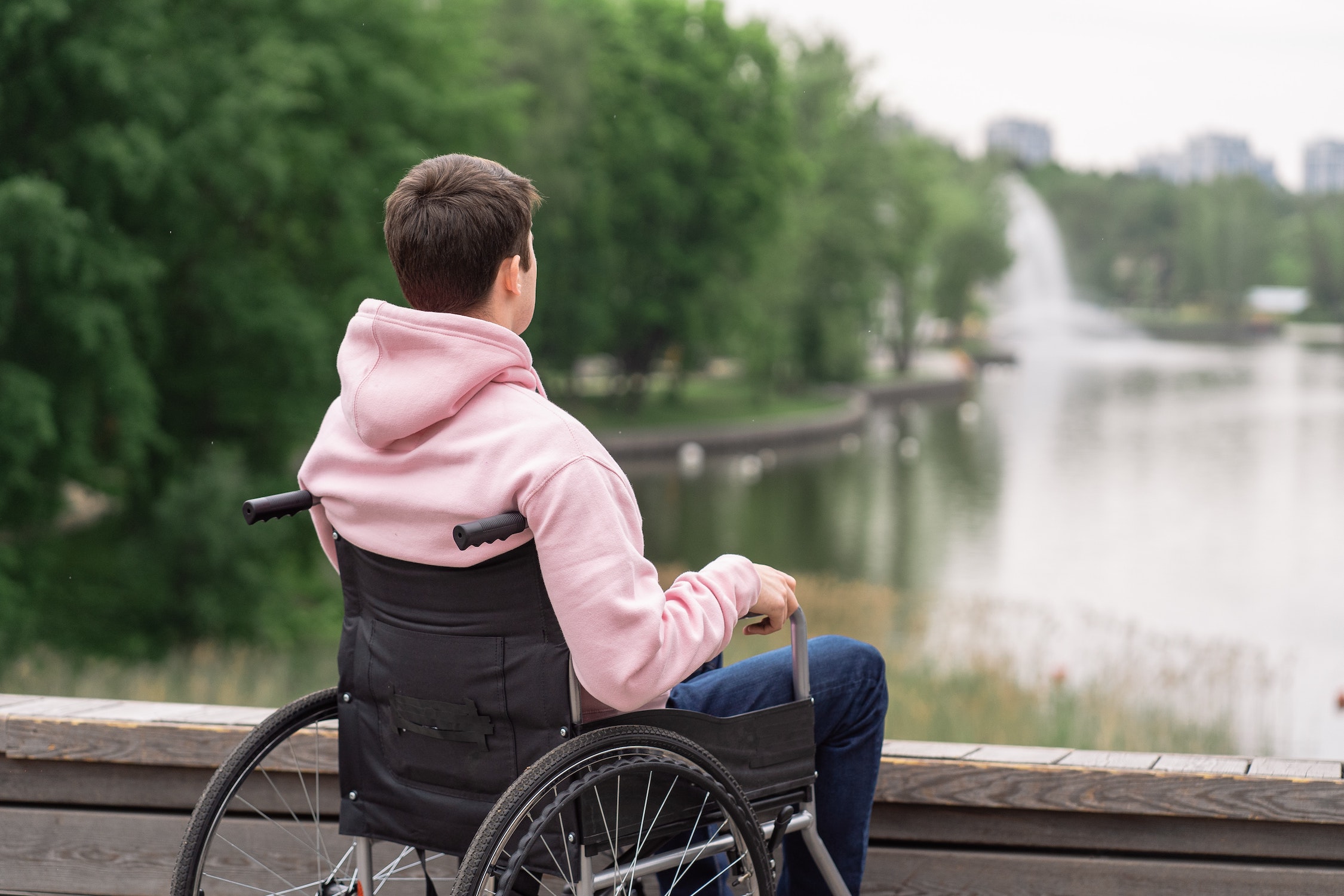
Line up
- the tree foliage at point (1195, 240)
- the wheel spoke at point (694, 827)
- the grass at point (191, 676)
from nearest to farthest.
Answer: the wheel spoke at point (694, 827) → the grass at point (191, 676) → the tree foliage at point (1195, 240)

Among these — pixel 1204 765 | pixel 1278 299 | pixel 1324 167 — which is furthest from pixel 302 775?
pixel 1278 299

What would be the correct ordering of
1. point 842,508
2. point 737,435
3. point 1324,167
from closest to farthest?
1. point 842,508
2. point 737,435
3. point 1324,167

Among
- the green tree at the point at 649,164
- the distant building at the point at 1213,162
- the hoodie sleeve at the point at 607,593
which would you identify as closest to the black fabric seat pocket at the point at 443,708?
the hoodie sleeve at the point at 607,593

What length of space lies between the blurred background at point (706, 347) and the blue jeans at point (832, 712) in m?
4.35

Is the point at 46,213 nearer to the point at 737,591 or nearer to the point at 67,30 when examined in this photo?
the point at 67,30

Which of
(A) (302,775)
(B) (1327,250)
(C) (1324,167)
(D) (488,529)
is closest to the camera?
(D) (488,529)

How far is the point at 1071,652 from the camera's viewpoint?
29.2 feet

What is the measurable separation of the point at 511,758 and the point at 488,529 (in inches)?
10.7

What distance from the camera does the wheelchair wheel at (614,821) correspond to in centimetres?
130

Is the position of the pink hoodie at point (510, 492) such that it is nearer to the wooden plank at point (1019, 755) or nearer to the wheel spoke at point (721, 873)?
the wheel spoke at point (721, 873)

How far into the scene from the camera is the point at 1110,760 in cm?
189

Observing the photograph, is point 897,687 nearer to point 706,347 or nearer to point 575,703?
point 575,703

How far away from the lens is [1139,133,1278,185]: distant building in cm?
4325

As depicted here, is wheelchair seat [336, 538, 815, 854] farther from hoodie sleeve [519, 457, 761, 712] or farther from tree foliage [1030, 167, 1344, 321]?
tree foliage [1030, 167, 1344, 321]
